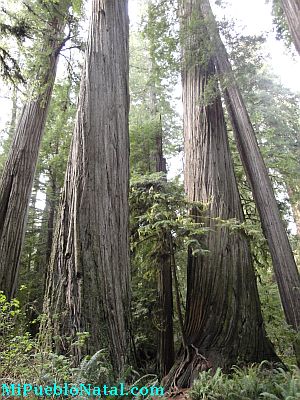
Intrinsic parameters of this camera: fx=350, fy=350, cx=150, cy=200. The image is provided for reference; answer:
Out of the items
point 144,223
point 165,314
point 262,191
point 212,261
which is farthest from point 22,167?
point 262,191

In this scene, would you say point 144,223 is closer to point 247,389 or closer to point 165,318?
point 165,318

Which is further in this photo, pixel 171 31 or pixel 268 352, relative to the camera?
pixel 171 31

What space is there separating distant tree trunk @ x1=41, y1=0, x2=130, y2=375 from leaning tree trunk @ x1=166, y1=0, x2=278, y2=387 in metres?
2.01

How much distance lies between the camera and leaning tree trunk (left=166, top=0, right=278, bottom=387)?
17.9 feet

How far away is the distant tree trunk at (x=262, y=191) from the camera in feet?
18.5

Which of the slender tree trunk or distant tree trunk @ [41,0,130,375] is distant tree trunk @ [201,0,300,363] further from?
distant tree trunk @ [41,0,130,375]

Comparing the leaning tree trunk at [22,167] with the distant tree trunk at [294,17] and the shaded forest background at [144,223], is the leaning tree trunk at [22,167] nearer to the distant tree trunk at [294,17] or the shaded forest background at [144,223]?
the shaded forest background at [144,223]

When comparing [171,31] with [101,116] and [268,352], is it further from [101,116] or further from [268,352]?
[268,352]

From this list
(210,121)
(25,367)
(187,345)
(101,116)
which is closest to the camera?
(25,367)

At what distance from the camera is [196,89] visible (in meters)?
7.95

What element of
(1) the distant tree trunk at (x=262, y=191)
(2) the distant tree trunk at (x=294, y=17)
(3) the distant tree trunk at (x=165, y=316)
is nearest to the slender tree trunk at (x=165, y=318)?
(3) the distant tree trunk at (x=165, y=316)

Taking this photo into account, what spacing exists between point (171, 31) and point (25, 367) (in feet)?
24.5

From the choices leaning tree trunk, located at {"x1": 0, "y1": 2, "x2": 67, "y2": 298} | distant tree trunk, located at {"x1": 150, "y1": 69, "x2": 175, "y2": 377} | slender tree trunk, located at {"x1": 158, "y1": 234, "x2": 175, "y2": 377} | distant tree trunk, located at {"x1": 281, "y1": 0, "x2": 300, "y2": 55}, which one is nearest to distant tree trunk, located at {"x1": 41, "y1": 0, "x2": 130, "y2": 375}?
distant tree trunk, located at {"x1": 150, "y1": 69, "x2": 175, "y2": 377}

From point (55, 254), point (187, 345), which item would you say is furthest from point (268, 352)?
point (55, 254)
